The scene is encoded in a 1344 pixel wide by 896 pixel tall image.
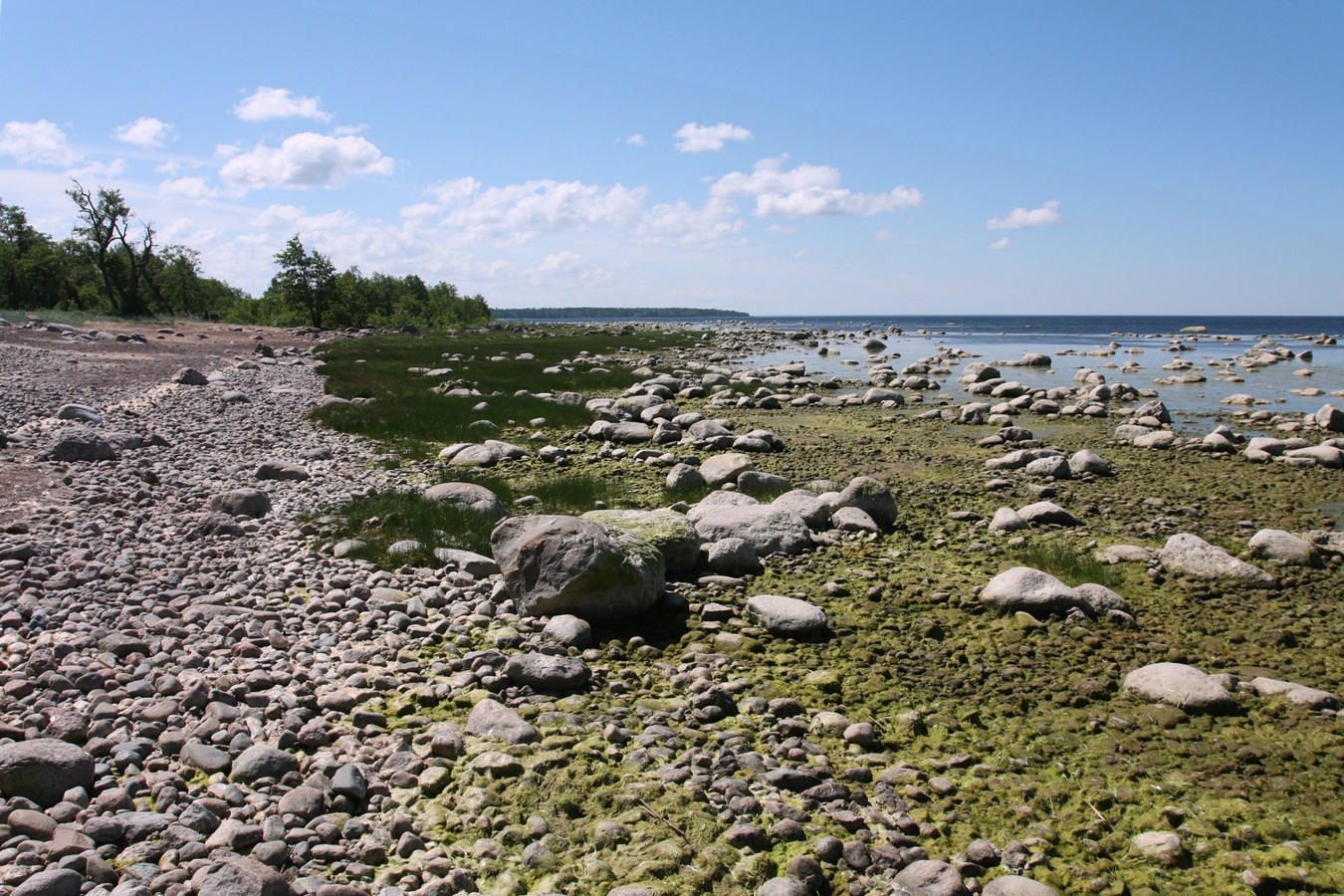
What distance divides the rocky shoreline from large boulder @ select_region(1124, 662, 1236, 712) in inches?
1.2

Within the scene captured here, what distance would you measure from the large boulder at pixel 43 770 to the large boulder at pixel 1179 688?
7.54m

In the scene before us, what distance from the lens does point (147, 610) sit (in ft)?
24.5

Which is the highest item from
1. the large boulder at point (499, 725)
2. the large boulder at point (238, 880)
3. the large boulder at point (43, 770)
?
the large boulder at point (43, 770)

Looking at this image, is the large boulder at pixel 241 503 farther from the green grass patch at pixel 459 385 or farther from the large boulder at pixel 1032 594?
the large boulder at pixel 1032 594

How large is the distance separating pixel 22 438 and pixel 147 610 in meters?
10.6

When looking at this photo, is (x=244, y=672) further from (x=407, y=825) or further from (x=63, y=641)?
(x=407, y=825)

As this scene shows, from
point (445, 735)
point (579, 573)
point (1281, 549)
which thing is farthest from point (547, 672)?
point (1281, 549)

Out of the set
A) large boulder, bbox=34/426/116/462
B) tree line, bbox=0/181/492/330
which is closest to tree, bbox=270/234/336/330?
tree line, bbox=0/181/492/330

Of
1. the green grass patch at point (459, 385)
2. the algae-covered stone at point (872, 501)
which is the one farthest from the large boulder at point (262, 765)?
the green grass patch at point (459, 385)

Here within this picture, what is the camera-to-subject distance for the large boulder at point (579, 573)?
7902 mm

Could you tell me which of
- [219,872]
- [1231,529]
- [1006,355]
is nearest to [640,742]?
[219,872]

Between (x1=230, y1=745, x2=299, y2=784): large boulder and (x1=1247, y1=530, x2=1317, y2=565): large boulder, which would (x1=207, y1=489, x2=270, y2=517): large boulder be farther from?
(x1=1247, y1=530, x2=1317, y2=565): large boulder

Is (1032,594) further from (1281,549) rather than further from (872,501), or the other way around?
(1281,549)

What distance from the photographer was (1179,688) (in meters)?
6.39
